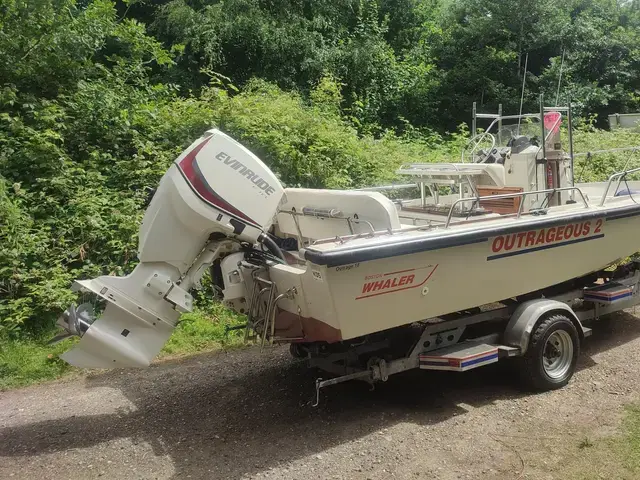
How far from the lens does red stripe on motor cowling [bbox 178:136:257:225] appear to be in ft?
12.3

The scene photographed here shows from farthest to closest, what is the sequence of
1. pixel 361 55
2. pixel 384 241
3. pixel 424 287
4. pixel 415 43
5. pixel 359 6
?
pixel 415 43, pixel 359 6, pixel 361 55, pixel 424 287, pixel 384 241

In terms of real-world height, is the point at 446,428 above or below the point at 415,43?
below

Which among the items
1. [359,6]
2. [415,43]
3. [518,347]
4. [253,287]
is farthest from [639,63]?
[253,287]

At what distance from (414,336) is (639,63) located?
15.2 m

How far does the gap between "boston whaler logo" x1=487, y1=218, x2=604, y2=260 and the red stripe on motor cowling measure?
191cm

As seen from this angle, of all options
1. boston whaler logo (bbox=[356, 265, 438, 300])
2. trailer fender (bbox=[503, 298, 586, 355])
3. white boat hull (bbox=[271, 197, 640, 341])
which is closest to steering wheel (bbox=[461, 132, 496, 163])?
white boat hull (bbox=[271, 197, 640, 341])

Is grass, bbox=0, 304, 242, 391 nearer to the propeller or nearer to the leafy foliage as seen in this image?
the leafy foliage

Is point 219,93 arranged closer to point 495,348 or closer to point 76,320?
point 76,320

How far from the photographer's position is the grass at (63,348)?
5168 millimetres

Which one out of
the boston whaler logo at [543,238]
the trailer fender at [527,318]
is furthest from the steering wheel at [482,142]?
the trailer fender at [527,318]

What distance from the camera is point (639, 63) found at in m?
16.2

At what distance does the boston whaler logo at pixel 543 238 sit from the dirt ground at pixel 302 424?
112cm

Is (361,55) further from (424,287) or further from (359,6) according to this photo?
(424,287)

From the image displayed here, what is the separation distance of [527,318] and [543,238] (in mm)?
652
